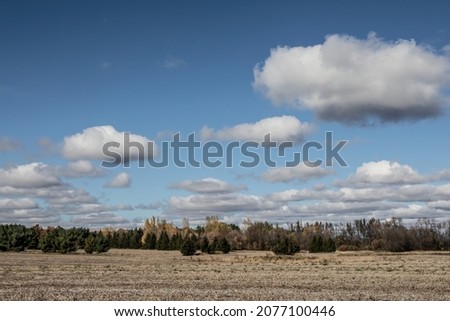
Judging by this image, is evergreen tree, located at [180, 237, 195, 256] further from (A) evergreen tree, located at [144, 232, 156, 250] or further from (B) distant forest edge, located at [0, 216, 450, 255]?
(A) evergreen tree, located at [144, 232, 156, 250]

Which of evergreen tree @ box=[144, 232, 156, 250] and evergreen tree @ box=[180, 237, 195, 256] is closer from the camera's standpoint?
evergreen tree @ box=[180, 237, 195, 256]

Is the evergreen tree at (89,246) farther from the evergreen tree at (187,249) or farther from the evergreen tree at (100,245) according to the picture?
the evergreen tree at (187,249)

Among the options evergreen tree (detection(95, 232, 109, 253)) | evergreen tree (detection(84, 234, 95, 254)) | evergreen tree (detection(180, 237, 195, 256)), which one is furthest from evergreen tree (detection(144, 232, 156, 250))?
evergreen tree (detection(180, 237, 195, 256))

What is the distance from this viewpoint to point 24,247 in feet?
397

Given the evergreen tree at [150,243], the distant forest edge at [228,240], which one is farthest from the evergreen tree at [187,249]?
the evergreen tree at [150,243]

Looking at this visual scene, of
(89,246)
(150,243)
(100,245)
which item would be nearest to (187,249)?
(100,245)

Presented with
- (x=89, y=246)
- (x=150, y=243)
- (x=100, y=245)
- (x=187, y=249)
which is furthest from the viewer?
(x=150, y=243)

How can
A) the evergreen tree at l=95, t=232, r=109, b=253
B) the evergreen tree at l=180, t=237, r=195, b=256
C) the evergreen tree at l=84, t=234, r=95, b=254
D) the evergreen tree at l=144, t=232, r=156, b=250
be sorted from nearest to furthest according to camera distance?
the evergreen tree at l=180, t=237, r=195, b=256 < the evergreen tree at l=84, t=234, r=95, b=254 < the evergreen tree at l=95, t=232, r=109, b=253 < the evergreen tree at l=144, t=232, r=156, b=250

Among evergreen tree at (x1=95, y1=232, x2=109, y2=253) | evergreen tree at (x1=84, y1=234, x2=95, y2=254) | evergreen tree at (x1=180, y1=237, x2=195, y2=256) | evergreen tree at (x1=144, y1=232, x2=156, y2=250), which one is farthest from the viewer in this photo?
evergreen tree at (x1=144, y1=232, x2=156, y2=250)

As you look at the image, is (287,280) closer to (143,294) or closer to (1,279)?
(143,294)

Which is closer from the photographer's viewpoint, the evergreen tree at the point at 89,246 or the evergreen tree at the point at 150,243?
the evergreen tree at the point at 89,246

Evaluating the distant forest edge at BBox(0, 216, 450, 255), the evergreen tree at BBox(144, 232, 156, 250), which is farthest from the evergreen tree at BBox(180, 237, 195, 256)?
the evergreen tree at BBox(144, 232, 156, 250)

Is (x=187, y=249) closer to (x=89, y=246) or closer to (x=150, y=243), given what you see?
(x=89, y=246)

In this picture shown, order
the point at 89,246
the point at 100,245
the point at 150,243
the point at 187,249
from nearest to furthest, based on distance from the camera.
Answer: the point at 187,249 < the point at 89,246 < the point at 100,245 < the point at 150,243
